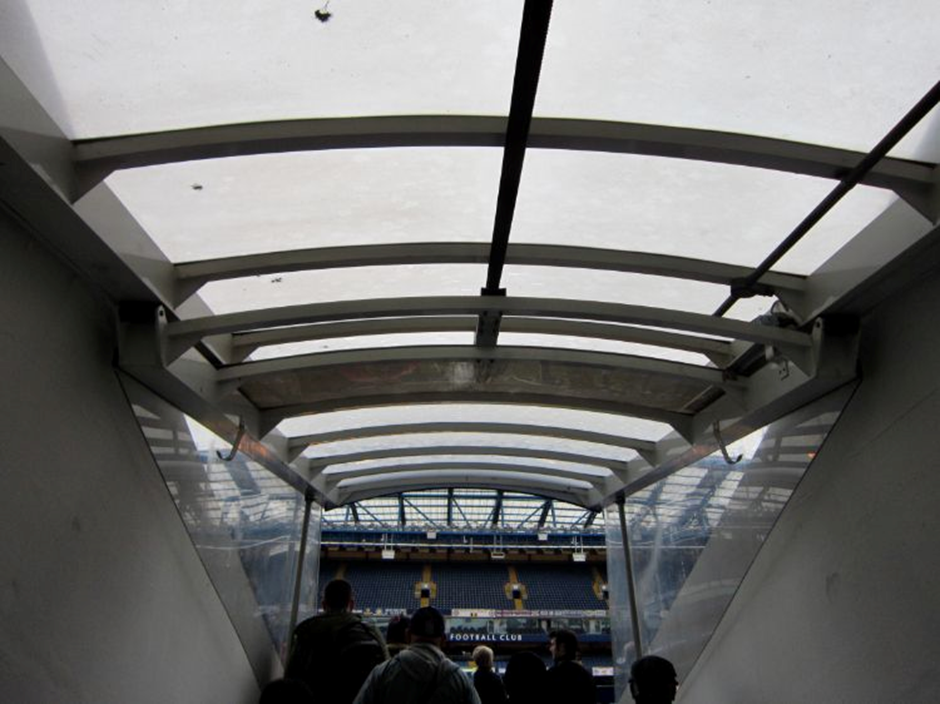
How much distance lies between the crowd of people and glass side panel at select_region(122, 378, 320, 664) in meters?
0.72

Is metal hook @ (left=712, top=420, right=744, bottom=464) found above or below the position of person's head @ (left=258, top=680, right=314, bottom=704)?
above

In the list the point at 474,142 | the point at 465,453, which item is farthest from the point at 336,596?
the point at 474,142

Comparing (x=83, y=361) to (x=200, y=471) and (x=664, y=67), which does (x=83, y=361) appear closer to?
(x=200, y=471)

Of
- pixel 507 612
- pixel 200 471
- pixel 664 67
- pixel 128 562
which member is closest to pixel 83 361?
pixel 128 562

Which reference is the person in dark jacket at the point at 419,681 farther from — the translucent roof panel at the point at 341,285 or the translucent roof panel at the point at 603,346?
the translucent roof panel at the point at 603,346

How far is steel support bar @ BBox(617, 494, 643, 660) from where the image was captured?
611 cm

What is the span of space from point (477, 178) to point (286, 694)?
2443mm

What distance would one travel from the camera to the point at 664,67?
83.8 inches

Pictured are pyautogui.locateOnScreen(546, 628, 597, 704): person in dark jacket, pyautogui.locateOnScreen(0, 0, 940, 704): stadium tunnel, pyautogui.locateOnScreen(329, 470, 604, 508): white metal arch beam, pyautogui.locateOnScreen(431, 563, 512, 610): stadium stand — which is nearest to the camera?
pyautogui.locateOnScreen(0, 0, 940, 704): stadium tunnel

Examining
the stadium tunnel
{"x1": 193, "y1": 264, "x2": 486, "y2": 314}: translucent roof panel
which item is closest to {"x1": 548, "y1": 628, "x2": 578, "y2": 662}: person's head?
the stadium tunnel

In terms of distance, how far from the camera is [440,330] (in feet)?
12.2

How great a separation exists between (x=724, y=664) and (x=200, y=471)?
11.6ft

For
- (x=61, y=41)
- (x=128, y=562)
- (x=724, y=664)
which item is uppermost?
(x=61, y=41)

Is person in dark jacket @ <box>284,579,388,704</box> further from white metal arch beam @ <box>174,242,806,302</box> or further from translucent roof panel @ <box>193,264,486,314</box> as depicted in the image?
white metal arch beam @ <box>174,242,806,302</box>
